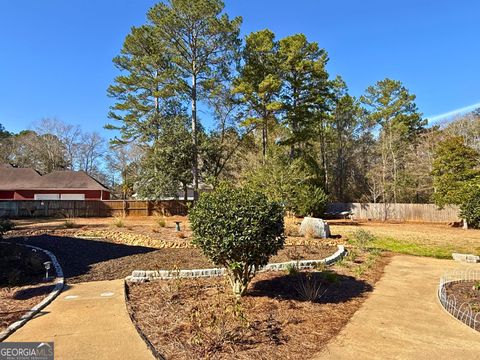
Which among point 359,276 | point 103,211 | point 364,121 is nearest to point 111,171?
point 103,211

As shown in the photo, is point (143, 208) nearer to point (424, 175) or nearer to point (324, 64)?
point (324, 64)

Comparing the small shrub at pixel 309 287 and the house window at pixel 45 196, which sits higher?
the house window at pixel 45 196

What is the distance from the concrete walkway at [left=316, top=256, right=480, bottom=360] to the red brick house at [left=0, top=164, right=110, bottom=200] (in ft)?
101

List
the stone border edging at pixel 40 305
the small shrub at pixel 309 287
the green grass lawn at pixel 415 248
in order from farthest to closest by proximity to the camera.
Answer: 1. the green grass lawn at pixel 415 248
2. the small shrub at pixel 309 287
3. the stone border edging at pixel 40 305

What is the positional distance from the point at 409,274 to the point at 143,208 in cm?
2194

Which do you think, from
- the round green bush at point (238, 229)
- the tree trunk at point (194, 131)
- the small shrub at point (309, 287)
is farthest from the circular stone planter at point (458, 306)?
the tree trunk at point (194, 131)

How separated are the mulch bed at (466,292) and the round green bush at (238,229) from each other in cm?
312

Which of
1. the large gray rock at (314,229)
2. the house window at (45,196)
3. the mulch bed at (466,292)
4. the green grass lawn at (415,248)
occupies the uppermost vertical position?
the house window at (45,196)

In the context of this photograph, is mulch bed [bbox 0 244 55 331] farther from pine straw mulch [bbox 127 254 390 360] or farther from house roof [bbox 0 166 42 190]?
house roof [bbox 0 166 42 190]

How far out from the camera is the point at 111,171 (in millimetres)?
46312

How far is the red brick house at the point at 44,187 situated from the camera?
31.7 meters

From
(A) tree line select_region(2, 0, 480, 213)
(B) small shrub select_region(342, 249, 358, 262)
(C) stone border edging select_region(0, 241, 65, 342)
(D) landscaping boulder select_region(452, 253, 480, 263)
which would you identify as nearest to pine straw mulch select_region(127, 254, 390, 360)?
(C) stone border edging select_region(0, 241, 65, 342)

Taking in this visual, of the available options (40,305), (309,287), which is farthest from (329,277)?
(40,305)

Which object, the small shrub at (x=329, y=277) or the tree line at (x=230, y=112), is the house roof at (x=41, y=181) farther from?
the small shrub at (x=329, y=277)
